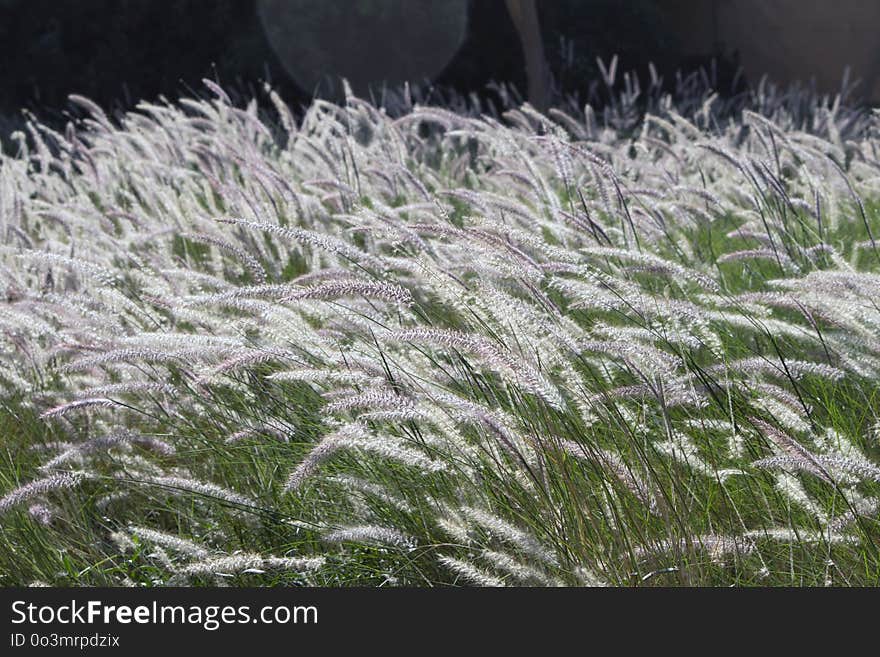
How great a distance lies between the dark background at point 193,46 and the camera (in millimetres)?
11023

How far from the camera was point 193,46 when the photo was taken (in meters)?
11.2

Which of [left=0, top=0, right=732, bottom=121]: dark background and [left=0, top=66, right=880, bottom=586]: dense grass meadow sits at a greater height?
[left=0, top=66, right=880, bottom=586]: dense grass meadow

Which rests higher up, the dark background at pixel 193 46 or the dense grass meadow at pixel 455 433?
the dense grass meadow at pixel 455 433

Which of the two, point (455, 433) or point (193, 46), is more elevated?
point (455, 433)

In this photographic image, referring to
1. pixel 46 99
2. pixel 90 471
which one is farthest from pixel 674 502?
pixel 46 99

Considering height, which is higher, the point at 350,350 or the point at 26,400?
the point at 350,350

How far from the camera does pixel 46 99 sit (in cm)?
1156

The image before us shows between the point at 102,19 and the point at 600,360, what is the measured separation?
982 centimetres

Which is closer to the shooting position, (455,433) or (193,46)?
(455,433)

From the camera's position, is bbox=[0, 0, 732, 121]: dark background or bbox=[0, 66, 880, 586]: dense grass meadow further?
bbox=[0, 0, 732, 121]: dark background

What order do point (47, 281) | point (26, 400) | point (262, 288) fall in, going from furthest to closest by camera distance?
1. point (47, 281)
2. point (26, 400)
3. point (262, 288)

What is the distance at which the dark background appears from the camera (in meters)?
11.0

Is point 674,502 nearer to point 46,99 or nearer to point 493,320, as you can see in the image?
point 493,320

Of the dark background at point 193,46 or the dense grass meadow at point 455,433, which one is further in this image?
the dark background at point 193,46
